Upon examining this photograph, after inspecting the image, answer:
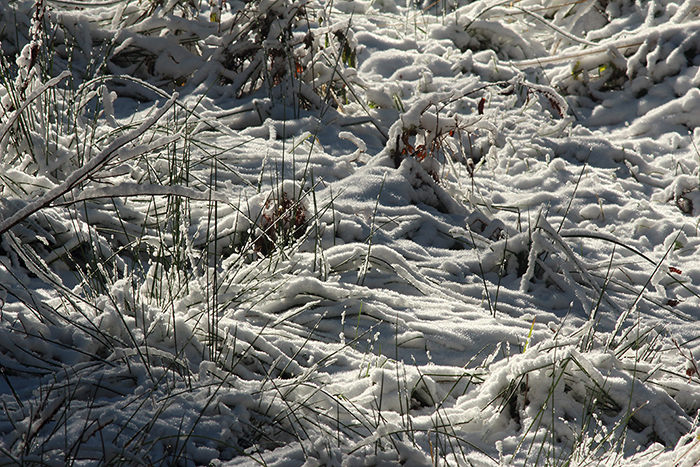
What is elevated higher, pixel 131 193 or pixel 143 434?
pixel 131 193

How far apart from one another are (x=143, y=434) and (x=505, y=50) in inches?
177

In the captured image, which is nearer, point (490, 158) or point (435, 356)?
point (435, 356)

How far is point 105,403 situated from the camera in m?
1.26

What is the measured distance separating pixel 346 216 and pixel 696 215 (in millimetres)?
1946

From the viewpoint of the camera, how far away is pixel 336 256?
2086mm

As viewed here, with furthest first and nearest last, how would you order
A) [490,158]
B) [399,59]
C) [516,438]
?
[399,59], [490,158], [516,438]

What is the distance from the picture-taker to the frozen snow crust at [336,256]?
1296mm

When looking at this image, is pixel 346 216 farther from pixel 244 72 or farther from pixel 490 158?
pixel 244 72

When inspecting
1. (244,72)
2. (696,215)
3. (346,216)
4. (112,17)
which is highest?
(112,17)

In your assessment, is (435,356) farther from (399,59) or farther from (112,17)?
(112,17)

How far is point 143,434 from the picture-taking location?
45.5 inches

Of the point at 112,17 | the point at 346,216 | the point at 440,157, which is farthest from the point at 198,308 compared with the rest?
the point at 112,17

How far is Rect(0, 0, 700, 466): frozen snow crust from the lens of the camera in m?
1.30

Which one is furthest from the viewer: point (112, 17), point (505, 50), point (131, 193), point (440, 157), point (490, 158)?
point (505, 50)
